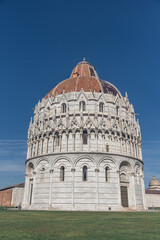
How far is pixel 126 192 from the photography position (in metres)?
38.8

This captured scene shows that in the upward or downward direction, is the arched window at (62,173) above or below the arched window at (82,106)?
below

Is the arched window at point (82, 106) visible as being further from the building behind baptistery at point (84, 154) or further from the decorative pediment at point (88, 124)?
the decorative pediment at point (88, 124)

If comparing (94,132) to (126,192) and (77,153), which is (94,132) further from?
(126,192)

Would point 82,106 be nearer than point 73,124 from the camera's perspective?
No

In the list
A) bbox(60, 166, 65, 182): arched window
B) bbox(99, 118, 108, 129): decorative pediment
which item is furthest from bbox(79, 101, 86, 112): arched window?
bbox(60, 166, 65, 182): arched window

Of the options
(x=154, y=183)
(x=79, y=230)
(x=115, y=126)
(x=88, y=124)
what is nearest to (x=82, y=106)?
(x=88, y=124)

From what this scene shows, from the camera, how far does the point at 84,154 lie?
37.2 metres

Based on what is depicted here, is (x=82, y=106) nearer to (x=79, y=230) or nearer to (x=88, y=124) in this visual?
(x=88, y=124)

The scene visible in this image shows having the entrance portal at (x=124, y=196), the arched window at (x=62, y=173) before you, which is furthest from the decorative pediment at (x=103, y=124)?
the entrance portal at (x=124, y=196)

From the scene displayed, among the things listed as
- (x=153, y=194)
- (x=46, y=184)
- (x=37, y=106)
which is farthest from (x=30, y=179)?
(x=153, y=194)

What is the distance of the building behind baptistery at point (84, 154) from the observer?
35781mm

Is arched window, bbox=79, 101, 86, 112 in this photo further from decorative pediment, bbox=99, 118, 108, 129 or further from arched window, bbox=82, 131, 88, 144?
arched window, bbox=82, 131, 88, 144

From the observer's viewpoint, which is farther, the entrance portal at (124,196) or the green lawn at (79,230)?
the entrance portal at (124,196)

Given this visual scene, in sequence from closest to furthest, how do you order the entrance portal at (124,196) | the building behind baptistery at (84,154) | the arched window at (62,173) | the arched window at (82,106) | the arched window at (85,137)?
1. the building behind baptistery at (84,154)
2. the arched window at (62,173)
3. the entrance portal at (124,196)
4. the arched window at (85,137)
5. the arched window at (82,106)
